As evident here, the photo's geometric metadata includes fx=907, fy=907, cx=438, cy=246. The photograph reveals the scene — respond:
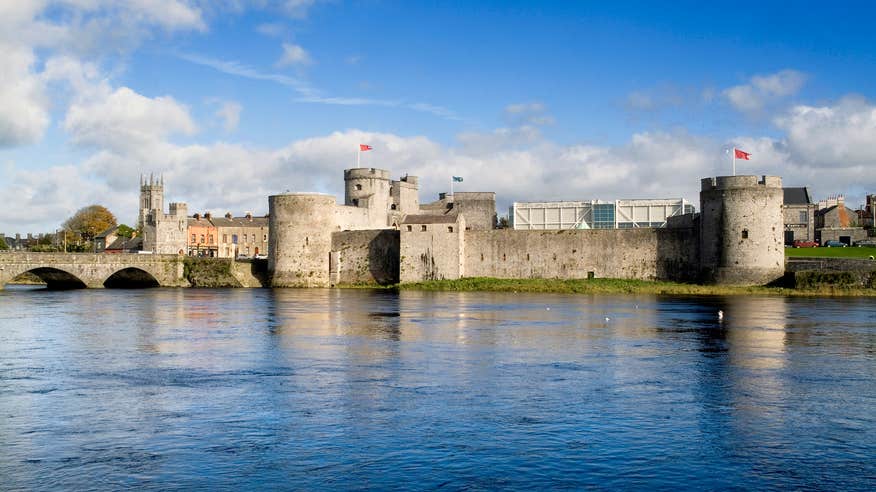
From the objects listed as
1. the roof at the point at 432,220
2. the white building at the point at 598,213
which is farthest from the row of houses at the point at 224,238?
the roof at the point at 432,220

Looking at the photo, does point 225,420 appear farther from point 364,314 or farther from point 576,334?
point 364,314

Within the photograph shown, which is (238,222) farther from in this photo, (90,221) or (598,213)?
(598,213)

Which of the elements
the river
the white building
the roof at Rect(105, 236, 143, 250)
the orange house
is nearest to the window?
the white building

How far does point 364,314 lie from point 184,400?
63.7 ft

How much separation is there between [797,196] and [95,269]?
2332 inches

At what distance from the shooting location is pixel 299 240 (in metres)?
59.2

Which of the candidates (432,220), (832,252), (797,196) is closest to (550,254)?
(432,220)

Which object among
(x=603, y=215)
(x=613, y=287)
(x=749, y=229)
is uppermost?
(x=603, y=215)

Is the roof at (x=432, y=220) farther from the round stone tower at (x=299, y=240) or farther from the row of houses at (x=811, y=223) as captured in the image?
the row of houses at (x=811, y=223)

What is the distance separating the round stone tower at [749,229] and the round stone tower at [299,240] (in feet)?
82.4

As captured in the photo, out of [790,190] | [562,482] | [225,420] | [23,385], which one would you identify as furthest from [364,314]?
[790,190]

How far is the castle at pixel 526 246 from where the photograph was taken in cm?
4897

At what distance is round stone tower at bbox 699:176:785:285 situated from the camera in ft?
160

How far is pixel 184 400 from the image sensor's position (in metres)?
16.2
